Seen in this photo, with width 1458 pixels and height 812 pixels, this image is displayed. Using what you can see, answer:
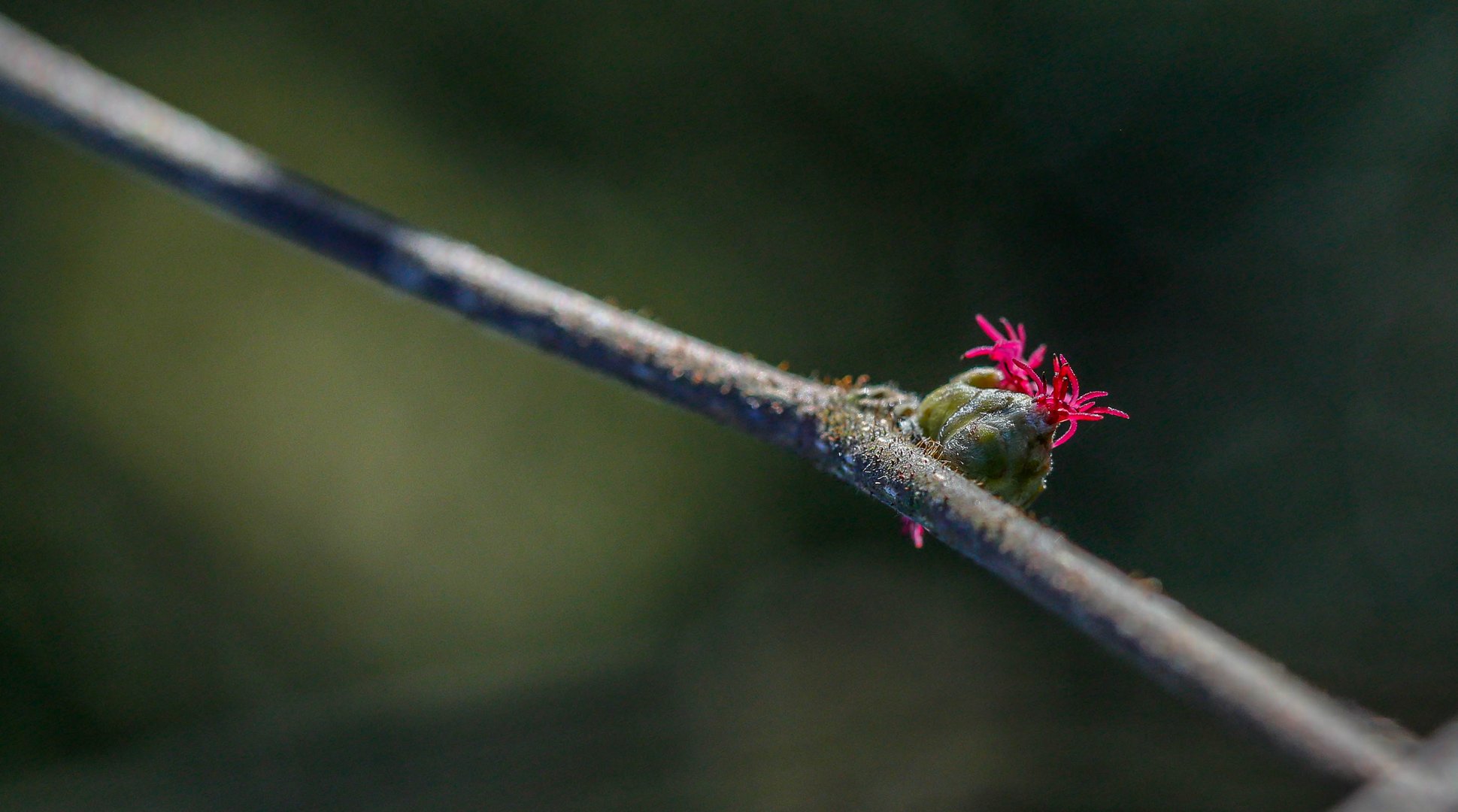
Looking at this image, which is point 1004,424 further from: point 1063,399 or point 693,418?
point 693,418

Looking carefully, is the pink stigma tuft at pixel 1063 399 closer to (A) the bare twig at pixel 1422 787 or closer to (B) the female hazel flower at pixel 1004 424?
(B) the female hazel flower at pixel 1004 424

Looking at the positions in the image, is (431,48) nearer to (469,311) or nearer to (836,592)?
(836,592)

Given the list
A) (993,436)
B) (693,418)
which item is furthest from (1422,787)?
(693,418)

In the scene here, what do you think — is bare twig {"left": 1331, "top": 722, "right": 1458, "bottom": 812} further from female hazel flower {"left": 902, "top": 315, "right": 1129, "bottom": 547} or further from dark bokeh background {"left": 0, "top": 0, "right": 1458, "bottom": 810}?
dark bokeh background {"left": 0, "top": 0, "right": 1458, "bottom": 810}

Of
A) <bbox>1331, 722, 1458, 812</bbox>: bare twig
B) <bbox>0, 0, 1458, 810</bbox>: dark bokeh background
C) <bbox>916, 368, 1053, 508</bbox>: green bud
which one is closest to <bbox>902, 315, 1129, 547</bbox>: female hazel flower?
<bbox>916, 368, 1053, 508</bbox>: green bud

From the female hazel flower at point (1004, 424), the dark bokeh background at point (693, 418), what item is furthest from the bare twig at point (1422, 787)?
the dark bokeh background at point (693, 418)
